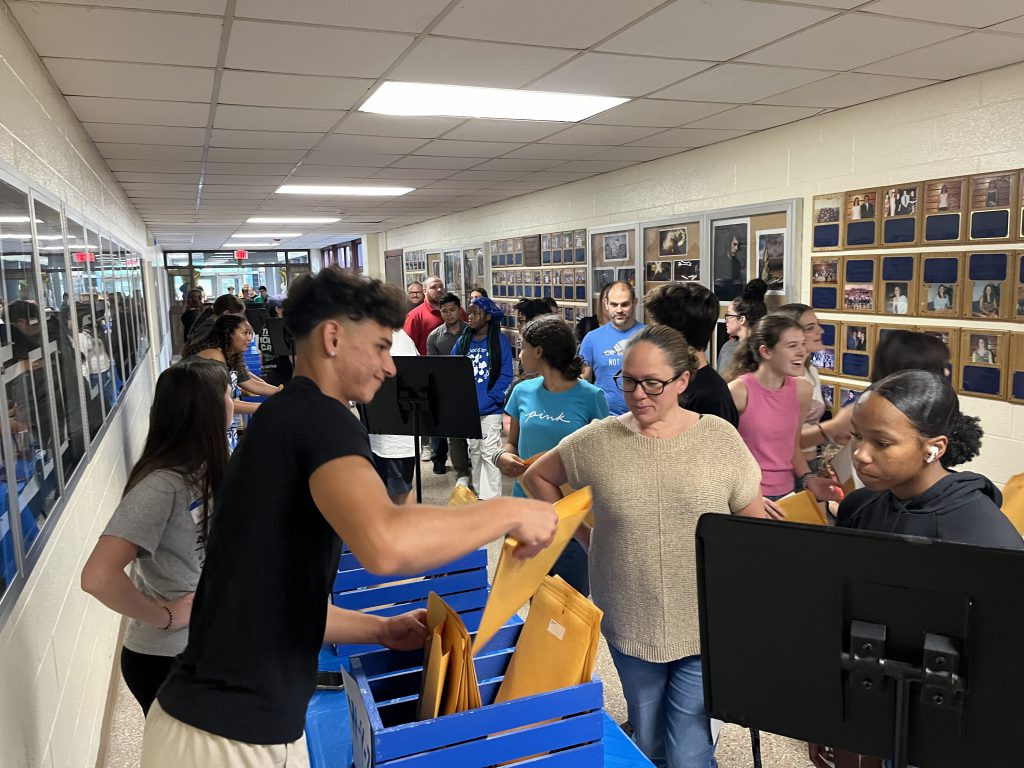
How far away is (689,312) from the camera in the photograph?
2709mm

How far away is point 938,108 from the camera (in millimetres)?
3865

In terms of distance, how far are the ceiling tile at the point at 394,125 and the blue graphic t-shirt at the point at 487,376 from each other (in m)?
1.42

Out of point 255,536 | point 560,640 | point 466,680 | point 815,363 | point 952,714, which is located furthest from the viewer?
point 815,363

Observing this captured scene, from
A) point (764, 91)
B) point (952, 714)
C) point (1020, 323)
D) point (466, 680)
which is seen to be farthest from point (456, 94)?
point (952, 714)

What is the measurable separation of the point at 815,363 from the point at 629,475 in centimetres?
351

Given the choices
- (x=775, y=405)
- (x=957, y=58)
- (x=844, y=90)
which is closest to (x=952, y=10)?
(x=957, y=58)

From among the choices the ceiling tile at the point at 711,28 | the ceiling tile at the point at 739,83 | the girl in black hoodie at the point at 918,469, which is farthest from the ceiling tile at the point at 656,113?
the girl in black hoodie at the point at 918,469

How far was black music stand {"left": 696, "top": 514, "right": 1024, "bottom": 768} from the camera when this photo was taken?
885 millimetres

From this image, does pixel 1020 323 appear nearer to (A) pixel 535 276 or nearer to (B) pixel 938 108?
(B) pixel 938 108

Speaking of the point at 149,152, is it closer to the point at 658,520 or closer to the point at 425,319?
the point at 425,319

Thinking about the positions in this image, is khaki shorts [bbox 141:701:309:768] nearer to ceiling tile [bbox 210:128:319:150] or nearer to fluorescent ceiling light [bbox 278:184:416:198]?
ceiling tile [bbox 210:128:319:150]

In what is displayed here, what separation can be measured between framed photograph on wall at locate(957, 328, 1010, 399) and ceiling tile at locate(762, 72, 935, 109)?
1372 millimetres

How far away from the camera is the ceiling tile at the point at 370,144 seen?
16.3 feet

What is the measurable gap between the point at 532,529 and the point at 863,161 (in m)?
4.20
